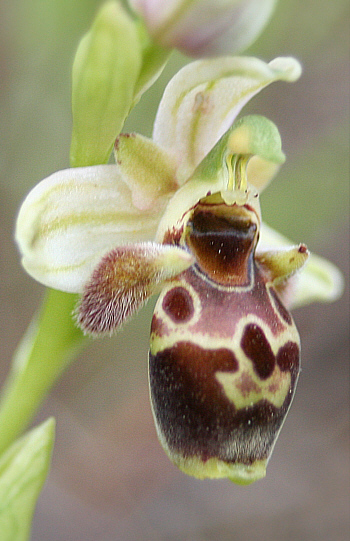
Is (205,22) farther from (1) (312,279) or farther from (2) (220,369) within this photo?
(1) (312,279)

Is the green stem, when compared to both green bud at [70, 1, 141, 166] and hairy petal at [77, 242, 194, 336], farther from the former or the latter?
green bud at [70, 1, 141, 166]

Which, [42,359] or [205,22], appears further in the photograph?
[42,359]

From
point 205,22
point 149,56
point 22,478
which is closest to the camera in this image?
point 205,22

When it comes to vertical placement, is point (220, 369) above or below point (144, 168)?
below

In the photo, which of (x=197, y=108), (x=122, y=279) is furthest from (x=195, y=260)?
(x=197, y=108)

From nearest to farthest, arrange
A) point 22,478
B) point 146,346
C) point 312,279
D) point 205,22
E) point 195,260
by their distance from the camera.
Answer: point 205,22
point 195,260
point 22,478
point 312,279
point 146,346

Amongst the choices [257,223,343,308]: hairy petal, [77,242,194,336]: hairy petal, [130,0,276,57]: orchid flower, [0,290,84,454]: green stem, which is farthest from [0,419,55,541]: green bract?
[130,0,276,57]: orchid flower
